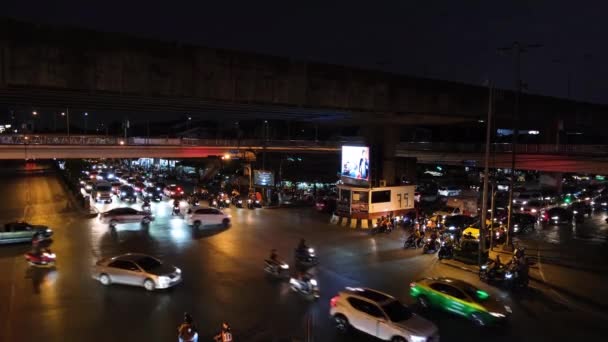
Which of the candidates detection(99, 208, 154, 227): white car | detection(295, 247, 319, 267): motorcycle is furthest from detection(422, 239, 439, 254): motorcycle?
detection(99, 208, 154, 227): white car

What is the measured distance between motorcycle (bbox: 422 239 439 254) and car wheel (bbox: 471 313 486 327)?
9324mm

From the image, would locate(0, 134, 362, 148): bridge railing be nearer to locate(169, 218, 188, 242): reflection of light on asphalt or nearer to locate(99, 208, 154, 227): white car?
locate(169, 218, 188, 242): reflection of light on asphalt

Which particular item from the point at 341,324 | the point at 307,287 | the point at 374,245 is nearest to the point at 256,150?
the point at 374,245

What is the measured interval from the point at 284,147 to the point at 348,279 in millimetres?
39486

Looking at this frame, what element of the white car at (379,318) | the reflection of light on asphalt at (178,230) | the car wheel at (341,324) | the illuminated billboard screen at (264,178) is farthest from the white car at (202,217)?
the car wheel at (341,324)

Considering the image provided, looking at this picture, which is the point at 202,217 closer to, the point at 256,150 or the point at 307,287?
the point at 307,287

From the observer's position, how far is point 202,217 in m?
27.9

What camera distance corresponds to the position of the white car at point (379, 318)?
424 inches

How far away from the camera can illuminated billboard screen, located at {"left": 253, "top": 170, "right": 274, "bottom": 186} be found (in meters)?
40.8

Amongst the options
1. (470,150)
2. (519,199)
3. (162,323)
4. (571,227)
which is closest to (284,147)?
(470,150)

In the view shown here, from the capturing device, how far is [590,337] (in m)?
12.0

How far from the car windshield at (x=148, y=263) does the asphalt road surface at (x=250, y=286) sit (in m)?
0.86

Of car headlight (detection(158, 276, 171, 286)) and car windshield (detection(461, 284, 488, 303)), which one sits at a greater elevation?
car windshield (detection(461, 284, 488, 303))

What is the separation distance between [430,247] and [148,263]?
1359cm
